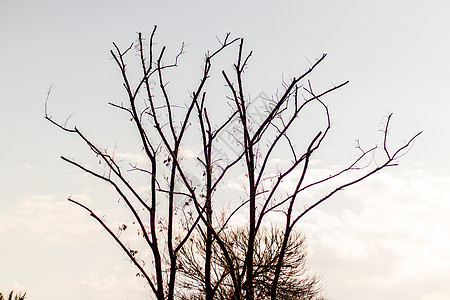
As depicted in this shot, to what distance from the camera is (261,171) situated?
19.6 feet

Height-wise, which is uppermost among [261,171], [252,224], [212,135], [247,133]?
[212,135]

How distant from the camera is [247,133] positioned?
609 centimetres

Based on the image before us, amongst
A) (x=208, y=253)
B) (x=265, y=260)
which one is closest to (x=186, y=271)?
(x=265, y=260)

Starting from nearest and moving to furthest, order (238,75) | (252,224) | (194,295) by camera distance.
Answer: (252,224) → (238,75) → (194,295)

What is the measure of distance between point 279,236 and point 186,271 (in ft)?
13.1

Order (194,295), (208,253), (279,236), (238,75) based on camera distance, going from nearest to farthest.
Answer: (238,75) → (208,253) → (194,295) → (279,236)

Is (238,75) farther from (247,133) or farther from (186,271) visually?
(186,271)

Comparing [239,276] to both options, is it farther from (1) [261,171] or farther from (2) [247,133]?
(2) [247,133]

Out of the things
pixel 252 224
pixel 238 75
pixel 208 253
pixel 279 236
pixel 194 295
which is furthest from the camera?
pixel 279 236

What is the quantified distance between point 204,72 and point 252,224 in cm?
241

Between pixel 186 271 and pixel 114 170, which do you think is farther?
pixel 186 271

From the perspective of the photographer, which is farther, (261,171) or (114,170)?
(114,170)

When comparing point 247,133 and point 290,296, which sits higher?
point 290,296

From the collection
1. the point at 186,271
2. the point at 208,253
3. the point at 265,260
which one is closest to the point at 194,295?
the point at 186,271
